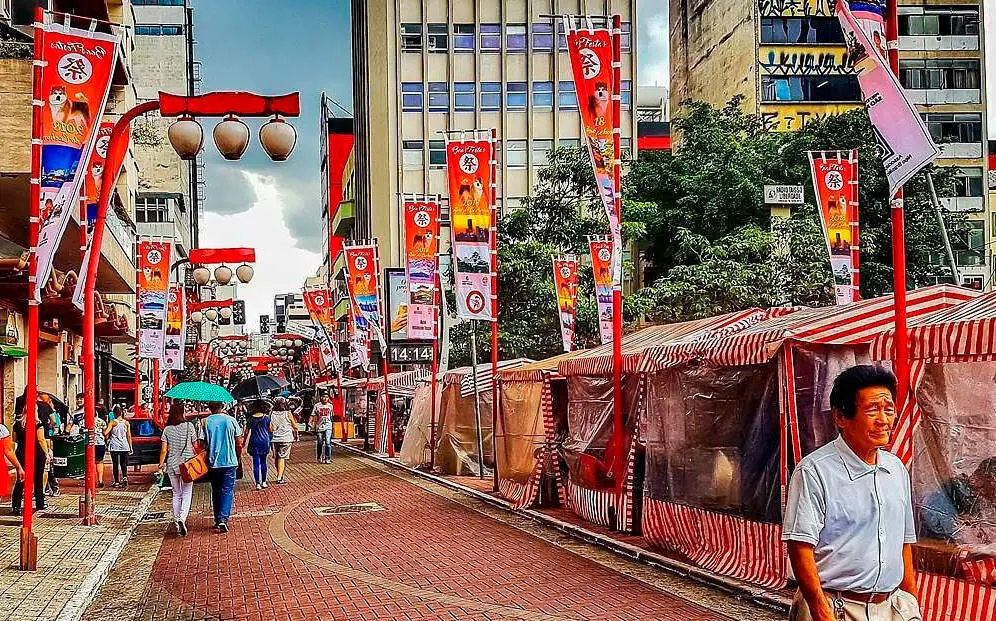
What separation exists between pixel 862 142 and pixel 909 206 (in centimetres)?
279

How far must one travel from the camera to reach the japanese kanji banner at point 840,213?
2280 cm

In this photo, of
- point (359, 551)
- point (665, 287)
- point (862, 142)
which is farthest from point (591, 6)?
point (359, 551)

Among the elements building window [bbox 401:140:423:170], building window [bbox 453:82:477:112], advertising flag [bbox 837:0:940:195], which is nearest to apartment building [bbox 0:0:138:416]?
advertising flag [bbox 837:0:940:195]

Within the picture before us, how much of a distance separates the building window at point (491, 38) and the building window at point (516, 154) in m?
4.93

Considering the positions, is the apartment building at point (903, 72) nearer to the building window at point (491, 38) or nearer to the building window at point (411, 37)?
the building window at point (491, 38)

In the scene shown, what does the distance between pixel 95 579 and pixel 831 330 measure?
7.61 meters

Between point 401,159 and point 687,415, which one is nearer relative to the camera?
point 687,415

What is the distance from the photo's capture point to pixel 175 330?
3266 cm

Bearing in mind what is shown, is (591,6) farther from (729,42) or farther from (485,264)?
(485,264)

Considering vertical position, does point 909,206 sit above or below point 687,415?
above

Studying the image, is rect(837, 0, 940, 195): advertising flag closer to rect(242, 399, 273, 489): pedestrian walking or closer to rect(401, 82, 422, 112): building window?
rect(242, 399, 273, 489): pedestrian walking

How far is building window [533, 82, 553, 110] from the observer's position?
61531 mm

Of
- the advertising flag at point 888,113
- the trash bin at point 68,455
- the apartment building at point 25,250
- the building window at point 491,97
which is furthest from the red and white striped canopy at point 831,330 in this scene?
the building window at point 491,97

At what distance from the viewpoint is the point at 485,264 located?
869 inches
